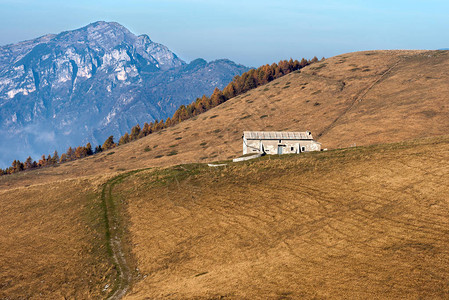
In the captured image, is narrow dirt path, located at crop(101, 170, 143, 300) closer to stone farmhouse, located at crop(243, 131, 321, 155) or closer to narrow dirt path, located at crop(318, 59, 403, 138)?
stone farmhouse, located at crop(243, 131, 321, 155)

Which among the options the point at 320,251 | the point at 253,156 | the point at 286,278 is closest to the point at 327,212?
the point at 320,251

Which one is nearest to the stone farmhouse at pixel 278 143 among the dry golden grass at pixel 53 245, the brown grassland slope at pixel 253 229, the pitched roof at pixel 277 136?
the pitched roof at pixel 277 136

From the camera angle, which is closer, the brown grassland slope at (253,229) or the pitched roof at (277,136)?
the brown grassland slope at (253,229)

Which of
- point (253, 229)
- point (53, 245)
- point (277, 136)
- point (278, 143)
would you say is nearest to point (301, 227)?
point (253, 229)

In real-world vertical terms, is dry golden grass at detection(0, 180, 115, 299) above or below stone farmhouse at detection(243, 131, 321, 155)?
below

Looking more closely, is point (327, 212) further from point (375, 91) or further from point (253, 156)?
point (375, 91)

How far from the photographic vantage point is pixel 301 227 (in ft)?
129

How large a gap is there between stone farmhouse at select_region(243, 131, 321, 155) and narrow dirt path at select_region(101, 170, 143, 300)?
92.5 feet

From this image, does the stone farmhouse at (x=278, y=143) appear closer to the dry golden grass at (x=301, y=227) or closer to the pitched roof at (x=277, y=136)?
the pitched roof at (x=277, y=136)

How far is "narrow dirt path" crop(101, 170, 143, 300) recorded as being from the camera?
34219 mm

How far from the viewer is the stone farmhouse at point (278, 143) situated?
80500mm

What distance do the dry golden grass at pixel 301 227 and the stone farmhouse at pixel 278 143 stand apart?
50.6 ft

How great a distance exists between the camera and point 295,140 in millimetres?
81125

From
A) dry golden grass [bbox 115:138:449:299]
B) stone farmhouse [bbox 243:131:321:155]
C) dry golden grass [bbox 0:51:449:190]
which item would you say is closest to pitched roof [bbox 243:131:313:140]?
stone farmhouse [bbox 243:131:321:155]
